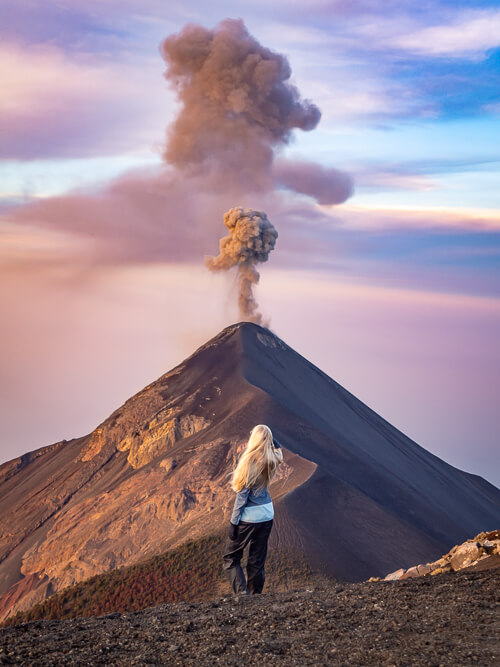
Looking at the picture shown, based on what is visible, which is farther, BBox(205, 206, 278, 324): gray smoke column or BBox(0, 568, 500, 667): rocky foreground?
BBox(205, 206, 278, 324): gray smoke column

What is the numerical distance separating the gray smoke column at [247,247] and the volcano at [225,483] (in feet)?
15.8

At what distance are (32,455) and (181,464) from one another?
102 feet

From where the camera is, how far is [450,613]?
27.7 ft

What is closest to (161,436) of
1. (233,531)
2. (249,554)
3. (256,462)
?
(249,554)

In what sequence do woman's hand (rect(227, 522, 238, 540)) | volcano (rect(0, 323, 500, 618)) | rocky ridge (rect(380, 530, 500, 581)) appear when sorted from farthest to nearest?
volcano (rect(0, 323, 500, 618)), rocky ridge (rect(380, 530, 500, 581)), woman's hand (rect(227, 522, 238, 540))

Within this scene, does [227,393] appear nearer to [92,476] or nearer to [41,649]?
[92,476]

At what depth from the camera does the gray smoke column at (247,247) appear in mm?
70125

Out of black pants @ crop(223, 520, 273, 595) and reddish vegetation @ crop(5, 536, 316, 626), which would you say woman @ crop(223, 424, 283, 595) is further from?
reddish vegetation @ crop(5, 536, 316, 626)

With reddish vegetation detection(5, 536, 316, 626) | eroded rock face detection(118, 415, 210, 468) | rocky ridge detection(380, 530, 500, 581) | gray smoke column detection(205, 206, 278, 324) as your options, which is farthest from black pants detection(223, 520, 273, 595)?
gray smoke column detection(205, 206, 278, 324)

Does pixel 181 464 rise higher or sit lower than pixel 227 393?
lower

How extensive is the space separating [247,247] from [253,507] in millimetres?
61140

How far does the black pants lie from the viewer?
10.0m

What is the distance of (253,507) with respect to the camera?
9.94 m

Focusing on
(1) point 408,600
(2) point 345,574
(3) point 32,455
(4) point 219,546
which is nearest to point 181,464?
(4) point 219,546
